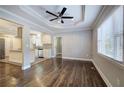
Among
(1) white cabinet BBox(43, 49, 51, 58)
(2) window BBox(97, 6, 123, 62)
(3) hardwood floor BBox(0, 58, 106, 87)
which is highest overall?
(2) window BBox(97, 6, 123, 62)

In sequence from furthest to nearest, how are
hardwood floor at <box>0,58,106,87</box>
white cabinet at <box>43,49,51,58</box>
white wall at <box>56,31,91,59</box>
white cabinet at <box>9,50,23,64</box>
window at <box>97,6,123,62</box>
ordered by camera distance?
white cabinet at <box>43,49,51,58</box>, white wall at <box>56,31,91,59</box>, white cabinet at <box>9,50,23,64</box>, hardwood floor at <box>0,58,106,87</box>, window at <box>97,6,123,62</box>

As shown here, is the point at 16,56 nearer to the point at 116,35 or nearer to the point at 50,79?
the point at 50,79

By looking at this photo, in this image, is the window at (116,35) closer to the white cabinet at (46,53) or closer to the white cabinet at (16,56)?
the white cabinet at (16,56)

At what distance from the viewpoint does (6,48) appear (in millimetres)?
10000

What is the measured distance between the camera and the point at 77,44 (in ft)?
27.9

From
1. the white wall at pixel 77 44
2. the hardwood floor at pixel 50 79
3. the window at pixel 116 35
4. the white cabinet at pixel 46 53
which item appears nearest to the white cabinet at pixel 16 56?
the hardwood floor at pixel 50 79

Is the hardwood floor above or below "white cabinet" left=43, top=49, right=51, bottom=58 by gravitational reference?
below

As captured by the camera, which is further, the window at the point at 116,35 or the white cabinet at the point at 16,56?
the white cabinet at the point at 16,56

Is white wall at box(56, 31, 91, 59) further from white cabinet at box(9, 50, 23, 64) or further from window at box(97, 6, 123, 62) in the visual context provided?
window at box(97, 6, 123, 62)

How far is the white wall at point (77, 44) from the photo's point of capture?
806 cm

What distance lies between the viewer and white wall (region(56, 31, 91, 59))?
26.5 ft

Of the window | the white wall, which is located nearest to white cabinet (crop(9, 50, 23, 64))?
the white wall

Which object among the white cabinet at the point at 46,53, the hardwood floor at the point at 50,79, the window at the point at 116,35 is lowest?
the hardwood floor at the point at 50,79
